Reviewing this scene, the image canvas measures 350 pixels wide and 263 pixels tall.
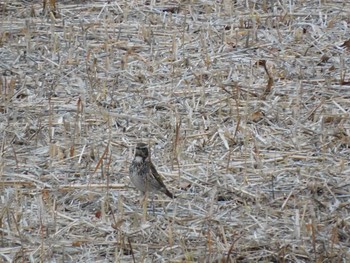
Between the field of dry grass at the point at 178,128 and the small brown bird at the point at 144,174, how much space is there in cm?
12

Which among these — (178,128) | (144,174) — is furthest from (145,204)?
(178,128)

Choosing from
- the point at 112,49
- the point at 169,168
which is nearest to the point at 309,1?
the point at 112,49

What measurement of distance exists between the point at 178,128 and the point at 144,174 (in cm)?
93

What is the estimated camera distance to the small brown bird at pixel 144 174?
662 centimetres

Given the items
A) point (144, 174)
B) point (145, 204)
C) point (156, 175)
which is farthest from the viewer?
point (156, 175)

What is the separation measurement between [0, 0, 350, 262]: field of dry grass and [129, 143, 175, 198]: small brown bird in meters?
0.12

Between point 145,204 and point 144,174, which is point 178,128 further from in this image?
point 145,204

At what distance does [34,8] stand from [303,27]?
8.53 feet

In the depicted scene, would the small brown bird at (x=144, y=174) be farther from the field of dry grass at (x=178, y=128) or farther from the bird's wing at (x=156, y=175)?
the field of dry grass at (x=178, y=128)

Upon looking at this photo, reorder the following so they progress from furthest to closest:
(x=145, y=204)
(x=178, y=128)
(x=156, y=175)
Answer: (x=178, y=128) → (x=156, y=175) → (x=145, y=204)

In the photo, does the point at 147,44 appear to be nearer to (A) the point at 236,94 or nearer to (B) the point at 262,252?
(A) the point at 236,94

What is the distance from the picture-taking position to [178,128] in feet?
24.6

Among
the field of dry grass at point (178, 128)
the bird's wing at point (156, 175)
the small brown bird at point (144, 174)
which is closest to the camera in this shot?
the field of dry grass at point (178, 128)

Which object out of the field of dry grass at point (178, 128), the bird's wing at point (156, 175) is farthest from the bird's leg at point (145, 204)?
the bird's wing at point (156, 175)
